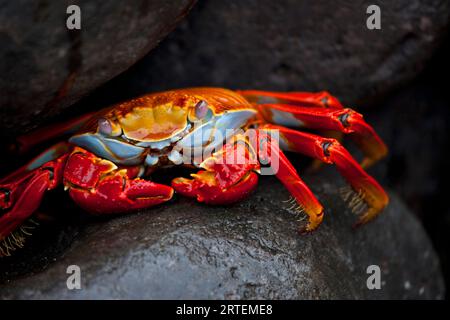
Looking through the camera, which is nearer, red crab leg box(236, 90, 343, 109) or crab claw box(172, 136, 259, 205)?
crab claw box(172, 136, 259, 205)

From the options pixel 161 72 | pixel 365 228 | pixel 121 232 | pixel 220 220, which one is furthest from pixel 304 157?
pixel 121 232

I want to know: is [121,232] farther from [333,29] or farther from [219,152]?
[333,29]

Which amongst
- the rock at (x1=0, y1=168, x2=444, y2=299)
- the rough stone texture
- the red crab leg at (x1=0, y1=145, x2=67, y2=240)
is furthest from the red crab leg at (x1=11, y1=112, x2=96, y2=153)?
the rock at (x1=0, y1=168, x2=444, y2=299)

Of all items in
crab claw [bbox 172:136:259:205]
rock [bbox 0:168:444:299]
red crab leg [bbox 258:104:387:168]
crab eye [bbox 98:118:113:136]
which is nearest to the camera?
rock [bbox 0:168:444:299]

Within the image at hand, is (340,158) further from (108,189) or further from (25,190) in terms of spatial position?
(25,190)

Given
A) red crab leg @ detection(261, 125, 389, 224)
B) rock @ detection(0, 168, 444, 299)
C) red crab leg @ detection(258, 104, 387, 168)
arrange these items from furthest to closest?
red crab leg @ detection(258, 104, 387, 168) < red crab leg @ detection(261, 125, 389, 224) < rock @ detection(0, 168, 444, 299)

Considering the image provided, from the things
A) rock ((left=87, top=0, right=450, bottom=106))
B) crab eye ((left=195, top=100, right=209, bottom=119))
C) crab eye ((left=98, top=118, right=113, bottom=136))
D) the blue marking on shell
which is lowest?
the blue marking on shell

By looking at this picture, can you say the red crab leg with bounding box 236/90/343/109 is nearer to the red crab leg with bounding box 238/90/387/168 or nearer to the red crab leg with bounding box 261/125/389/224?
the red crab leg with bounding box 238/90/387/168

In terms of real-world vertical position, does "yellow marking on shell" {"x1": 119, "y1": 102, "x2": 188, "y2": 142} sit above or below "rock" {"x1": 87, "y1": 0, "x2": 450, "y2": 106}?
below

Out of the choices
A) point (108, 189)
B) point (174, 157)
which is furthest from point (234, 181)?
point (108, 189)
